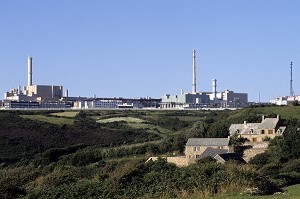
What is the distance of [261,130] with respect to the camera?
2633 inches

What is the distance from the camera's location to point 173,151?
2633 inches

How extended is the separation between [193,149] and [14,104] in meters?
134

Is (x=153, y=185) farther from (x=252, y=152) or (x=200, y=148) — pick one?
(x=200, y=148)

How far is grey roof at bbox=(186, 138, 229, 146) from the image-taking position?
206ft

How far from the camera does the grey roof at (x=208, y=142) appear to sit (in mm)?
62812

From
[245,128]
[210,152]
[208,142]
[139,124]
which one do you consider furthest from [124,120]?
[210,152]

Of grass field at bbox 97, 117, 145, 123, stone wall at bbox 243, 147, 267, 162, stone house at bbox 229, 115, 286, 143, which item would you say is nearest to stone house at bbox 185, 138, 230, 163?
stone wall at bbox 243, 147, 267, 162

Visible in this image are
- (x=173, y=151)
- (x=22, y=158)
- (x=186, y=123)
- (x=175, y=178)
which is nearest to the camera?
(x=175, y=178)

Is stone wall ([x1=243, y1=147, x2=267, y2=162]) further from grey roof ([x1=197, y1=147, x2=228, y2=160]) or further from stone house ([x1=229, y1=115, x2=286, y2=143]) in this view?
stone house ([x1=229, y1=115, x2=286, y2=143])

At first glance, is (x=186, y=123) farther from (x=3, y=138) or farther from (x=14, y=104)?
(x=14, y=104)

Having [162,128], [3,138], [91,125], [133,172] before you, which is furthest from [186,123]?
[133,172]

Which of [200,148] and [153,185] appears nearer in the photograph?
[153,185]

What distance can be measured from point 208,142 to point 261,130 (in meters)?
6.70

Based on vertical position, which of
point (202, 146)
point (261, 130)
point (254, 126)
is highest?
point (254, 126)
